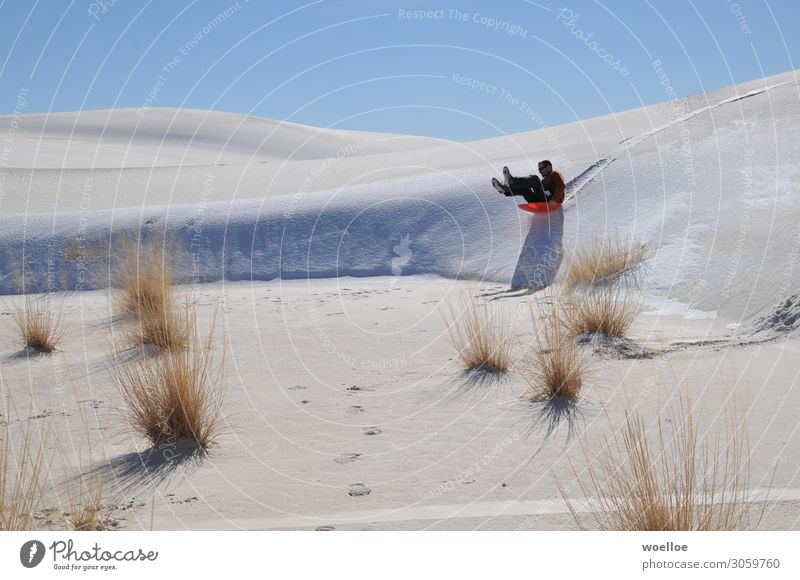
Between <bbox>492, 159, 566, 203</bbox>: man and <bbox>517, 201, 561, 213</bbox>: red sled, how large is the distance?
5 centimetres

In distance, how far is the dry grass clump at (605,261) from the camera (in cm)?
674

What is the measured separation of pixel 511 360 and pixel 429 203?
5.03 m

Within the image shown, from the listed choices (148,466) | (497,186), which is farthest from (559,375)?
(497,186)

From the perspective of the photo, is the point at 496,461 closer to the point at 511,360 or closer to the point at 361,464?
the point at 361,464

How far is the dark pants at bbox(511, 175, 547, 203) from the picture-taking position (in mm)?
8844

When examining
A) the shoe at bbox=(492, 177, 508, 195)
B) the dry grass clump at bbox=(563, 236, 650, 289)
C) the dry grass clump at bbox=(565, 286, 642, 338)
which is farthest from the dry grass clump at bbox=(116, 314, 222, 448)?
the shoe at bbox=(492, 177, 508, 195)

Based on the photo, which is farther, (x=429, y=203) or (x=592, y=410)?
(x=429, y=203)

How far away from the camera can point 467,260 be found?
342 inches

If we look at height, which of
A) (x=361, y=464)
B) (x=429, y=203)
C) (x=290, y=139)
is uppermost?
(x=290, y=139)

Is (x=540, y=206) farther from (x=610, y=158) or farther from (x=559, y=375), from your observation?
(x=559, y=375)

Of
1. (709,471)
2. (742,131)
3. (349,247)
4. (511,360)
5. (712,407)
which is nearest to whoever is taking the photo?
(709,471)

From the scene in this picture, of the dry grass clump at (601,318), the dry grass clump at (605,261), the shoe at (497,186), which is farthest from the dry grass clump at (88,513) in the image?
the shoe at (497,186)

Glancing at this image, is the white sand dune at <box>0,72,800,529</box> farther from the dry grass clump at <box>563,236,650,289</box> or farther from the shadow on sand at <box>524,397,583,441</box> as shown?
the dry grass clump at <box>563,236,650,289</box>
